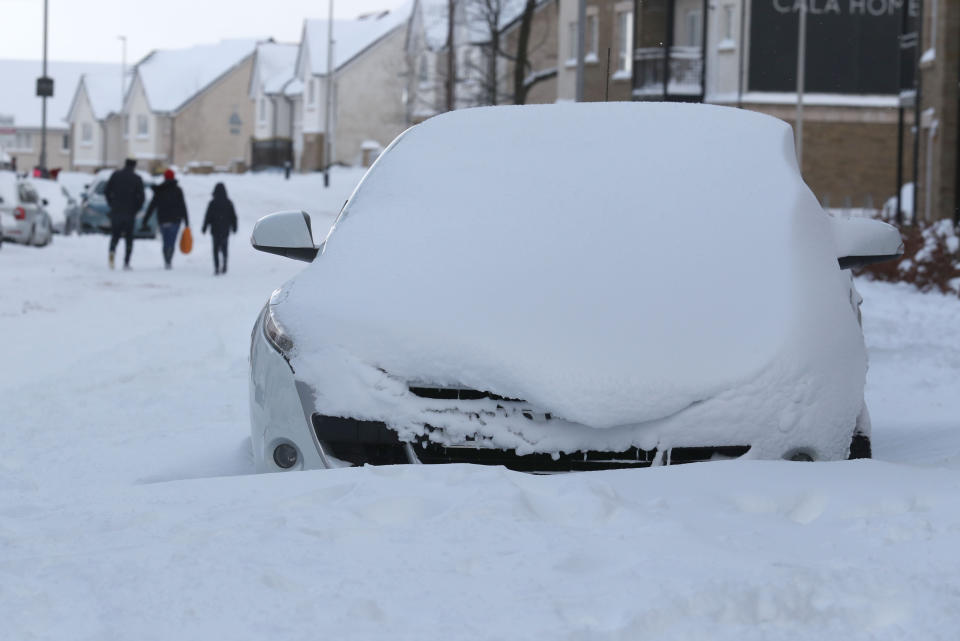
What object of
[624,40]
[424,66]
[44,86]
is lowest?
[44,86]

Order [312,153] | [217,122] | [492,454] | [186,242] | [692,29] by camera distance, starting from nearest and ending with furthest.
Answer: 1. [492,454]
2. [186,242]
3. [692,29]
4. [312,153]
5. [217,122]

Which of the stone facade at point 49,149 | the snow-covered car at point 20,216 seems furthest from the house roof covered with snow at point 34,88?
the snow-covered car at point 20,216

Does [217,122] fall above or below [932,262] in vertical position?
above

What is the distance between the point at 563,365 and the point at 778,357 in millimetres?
671

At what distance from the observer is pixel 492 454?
4.62 meters

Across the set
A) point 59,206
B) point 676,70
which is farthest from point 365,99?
point 59,206

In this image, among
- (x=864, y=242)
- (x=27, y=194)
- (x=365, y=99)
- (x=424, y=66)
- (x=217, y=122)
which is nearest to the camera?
(x=864, y=242)

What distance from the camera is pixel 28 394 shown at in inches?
364

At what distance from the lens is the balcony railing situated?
152 feet

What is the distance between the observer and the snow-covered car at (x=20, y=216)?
30.0 m

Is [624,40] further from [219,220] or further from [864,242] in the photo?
[864,242]

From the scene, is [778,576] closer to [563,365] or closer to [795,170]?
[563,365]

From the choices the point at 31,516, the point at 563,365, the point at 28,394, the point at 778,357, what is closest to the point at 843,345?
the point at 778,357

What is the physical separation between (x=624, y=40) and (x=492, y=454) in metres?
47.0
